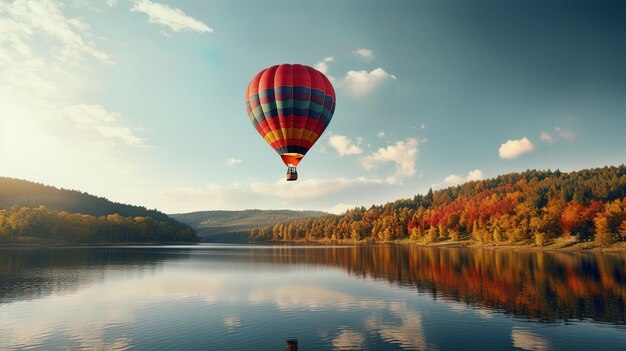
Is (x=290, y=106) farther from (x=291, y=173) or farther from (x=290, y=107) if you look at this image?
(x=291, y=173)

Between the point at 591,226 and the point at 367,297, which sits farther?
the point at 591,226

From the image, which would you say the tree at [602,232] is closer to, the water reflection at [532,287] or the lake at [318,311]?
the water reflection at [532,287]

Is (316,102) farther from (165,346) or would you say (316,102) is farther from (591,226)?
(591,226)

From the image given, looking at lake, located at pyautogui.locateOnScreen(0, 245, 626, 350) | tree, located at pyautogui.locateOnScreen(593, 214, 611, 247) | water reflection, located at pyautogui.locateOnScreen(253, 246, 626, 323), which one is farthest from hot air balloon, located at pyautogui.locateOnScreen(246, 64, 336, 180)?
tree, located at pyautogui.locateOnScreen(593, 214, 611, 247)

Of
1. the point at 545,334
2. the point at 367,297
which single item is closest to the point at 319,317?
the point at 367,297

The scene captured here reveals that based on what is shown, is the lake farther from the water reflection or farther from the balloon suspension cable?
the balloon suspension cable

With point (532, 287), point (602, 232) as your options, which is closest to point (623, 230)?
point (602, 232)
